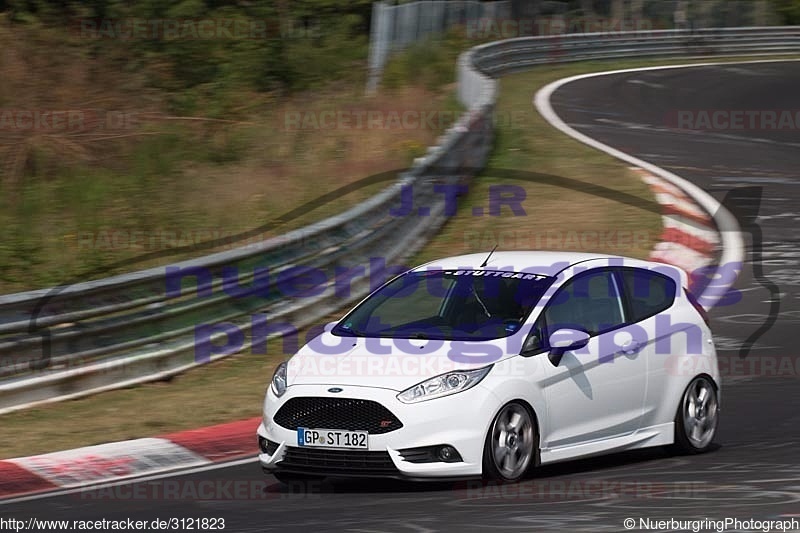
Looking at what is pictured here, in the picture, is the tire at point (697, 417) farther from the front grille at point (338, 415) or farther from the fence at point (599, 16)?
the fence at point (599, 16)

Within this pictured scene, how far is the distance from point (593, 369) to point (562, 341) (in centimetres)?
36

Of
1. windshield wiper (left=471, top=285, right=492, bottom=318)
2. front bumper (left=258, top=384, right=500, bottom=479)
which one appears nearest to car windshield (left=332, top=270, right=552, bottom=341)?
windshield wiper (left=471, top=285, right=492, bottom=318)

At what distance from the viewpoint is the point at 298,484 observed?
8.34 meters

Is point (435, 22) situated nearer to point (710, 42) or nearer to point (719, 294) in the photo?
point (710, 42)

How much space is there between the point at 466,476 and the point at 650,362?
192 centimetres

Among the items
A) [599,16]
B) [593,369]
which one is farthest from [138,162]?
[599,16]

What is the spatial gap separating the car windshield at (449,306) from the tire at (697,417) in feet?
4.60

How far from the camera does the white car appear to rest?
7.89 metres

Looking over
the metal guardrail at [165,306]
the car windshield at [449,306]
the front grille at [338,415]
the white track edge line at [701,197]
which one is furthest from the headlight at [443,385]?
the white track edge line at [701,197]

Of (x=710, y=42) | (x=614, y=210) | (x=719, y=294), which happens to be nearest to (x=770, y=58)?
(x=710, y=42)

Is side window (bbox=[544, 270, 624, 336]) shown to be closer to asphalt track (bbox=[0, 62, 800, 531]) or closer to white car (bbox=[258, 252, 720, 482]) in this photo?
white car (bbox=[258, 252, 720, 482])

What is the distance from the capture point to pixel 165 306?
1171cm

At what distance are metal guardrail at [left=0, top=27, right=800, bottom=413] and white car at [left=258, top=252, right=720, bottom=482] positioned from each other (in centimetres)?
296

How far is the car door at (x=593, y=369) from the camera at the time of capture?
8.48 meters
